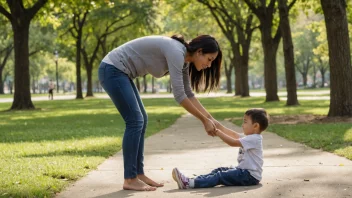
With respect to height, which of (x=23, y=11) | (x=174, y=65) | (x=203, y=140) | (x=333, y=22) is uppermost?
(x=23, y=11)

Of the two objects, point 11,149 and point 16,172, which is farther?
point 11,149

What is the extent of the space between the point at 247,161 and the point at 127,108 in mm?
1346

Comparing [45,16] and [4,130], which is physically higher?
[45,16]

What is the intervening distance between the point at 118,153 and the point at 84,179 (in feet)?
8.26

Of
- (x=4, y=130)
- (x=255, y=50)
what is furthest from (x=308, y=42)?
(x=4, y=130)

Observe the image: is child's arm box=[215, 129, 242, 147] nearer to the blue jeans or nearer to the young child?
the young child

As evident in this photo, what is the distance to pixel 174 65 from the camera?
506 cm

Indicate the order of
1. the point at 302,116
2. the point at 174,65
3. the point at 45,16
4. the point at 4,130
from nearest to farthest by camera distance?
the point at 174,65 → the point at 4,130 → the point at 302,116 → the point at 45,16

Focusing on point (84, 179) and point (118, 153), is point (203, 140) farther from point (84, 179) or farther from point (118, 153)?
point (84, 179)

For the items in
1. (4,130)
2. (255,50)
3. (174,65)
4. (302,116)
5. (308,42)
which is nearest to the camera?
(174,65)

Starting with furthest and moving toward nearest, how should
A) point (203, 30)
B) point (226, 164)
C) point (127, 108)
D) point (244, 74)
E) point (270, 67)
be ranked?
point (203, 30)
point (244, 74)
point (270, 67)
point (226, 164)
point (127, 108)

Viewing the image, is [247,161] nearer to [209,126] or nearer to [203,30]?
[209,126]

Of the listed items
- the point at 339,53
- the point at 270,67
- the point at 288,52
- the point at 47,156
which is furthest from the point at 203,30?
the point at 47,156

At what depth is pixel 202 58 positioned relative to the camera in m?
5.23
